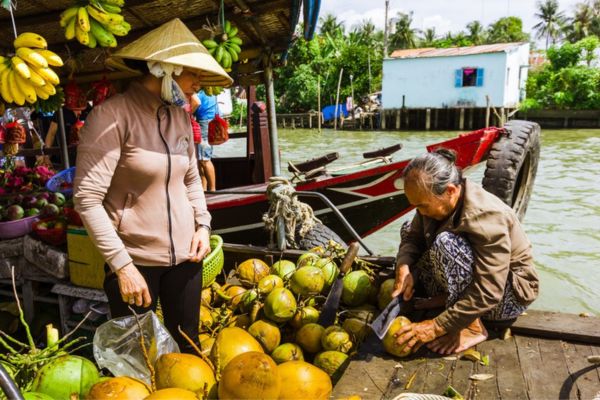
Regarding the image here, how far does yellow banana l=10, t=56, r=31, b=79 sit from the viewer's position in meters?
2.22

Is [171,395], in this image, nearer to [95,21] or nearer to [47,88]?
[47,88]

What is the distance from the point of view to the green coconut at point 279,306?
2.67m

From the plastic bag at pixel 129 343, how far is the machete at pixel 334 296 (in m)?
0.88

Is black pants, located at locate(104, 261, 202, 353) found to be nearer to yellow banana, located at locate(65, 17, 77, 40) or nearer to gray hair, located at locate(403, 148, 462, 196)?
gray hair, located at locate(403, 148, 462, 196)

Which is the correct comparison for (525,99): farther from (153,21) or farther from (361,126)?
(153,21)

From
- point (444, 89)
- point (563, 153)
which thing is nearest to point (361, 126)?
point (444, 89)

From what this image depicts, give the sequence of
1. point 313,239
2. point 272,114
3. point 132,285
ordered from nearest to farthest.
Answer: point 132,285
point 313,239
point 272,114

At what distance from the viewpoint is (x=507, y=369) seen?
2.19 meters

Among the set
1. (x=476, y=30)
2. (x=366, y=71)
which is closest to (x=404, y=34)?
(x=476, y=30)

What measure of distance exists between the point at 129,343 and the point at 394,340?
1.16 meters

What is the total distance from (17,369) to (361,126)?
29926 millimetres

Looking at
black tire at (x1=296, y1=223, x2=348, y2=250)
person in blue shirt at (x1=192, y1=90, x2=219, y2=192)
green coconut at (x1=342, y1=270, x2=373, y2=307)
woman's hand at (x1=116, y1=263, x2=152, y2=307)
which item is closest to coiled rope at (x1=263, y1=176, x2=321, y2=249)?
black tire at (x1=296, y1=223, x2=348, y2=250)

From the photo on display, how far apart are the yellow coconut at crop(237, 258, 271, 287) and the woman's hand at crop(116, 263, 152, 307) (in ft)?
4.06

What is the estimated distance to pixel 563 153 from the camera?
17750 mm
